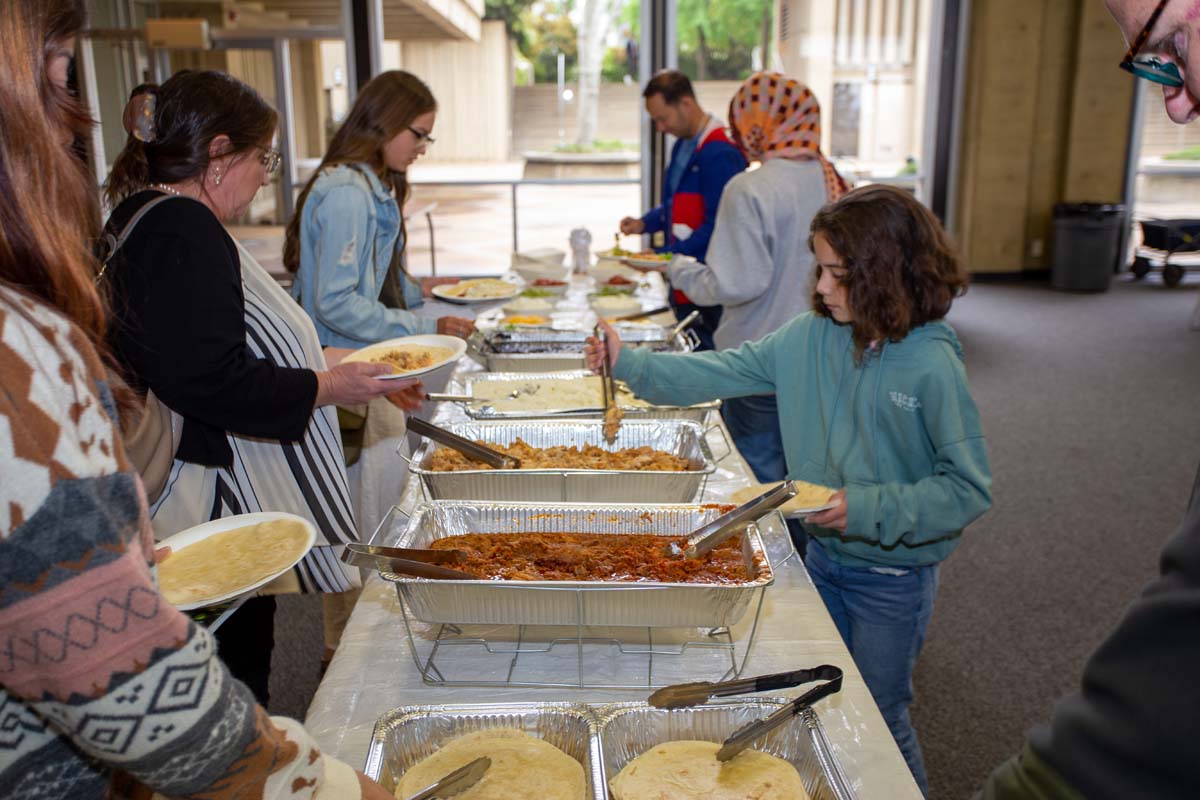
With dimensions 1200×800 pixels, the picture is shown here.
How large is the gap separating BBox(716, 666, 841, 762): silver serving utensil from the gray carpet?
122 cm

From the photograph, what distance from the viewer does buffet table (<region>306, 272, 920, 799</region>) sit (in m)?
1.07

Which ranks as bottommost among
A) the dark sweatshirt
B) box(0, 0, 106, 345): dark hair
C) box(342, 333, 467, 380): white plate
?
box(342, 333, 467, 380): white plate

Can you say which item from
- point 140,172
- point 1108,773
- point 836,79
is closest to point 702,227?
point 140,172

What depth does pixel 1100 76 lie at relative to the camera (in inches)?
292

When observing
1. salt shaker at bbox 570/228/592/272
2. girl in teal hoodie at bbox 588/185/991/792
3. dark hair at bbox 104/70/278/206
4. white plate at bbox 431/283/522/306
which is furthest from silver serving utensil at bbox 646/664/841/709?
salt shaker at bbox 570/228/592/272

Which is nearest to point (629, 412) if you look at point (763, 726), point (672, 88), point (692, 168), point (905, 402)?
point (905, 402)

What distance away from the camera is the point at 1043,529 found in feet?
11.1

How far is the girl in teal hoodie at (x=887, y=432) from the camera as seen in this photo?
1.47m

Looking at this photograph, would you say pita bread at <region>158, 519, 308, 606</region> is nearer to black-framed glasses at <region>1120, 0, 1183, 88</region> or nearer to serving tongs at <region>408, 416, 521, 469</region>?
serving tongs at <region>408, 416, 521, 469</region>

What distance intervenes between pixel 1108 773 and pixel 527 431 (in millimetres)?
1480

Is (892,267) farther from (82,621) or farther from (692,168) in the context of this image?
(692,168)

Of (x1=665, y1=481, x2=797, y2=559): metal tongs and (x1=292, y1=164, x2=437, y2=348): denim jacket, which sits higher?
(x1=292, y1=164, x2=437, y2=348): denim jacket

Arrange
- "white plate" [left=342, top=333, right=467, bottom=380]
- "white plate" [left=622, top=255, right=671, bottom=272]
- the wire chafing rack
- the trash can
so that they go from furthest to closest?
the trash can
"white plate" [left=622, top=255, right=671, bottom=272]
"white plate" [left=342, top=333, right=467, bottom=380]
the wire chafing rack

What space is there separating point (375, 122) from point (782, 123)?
1126 mm
